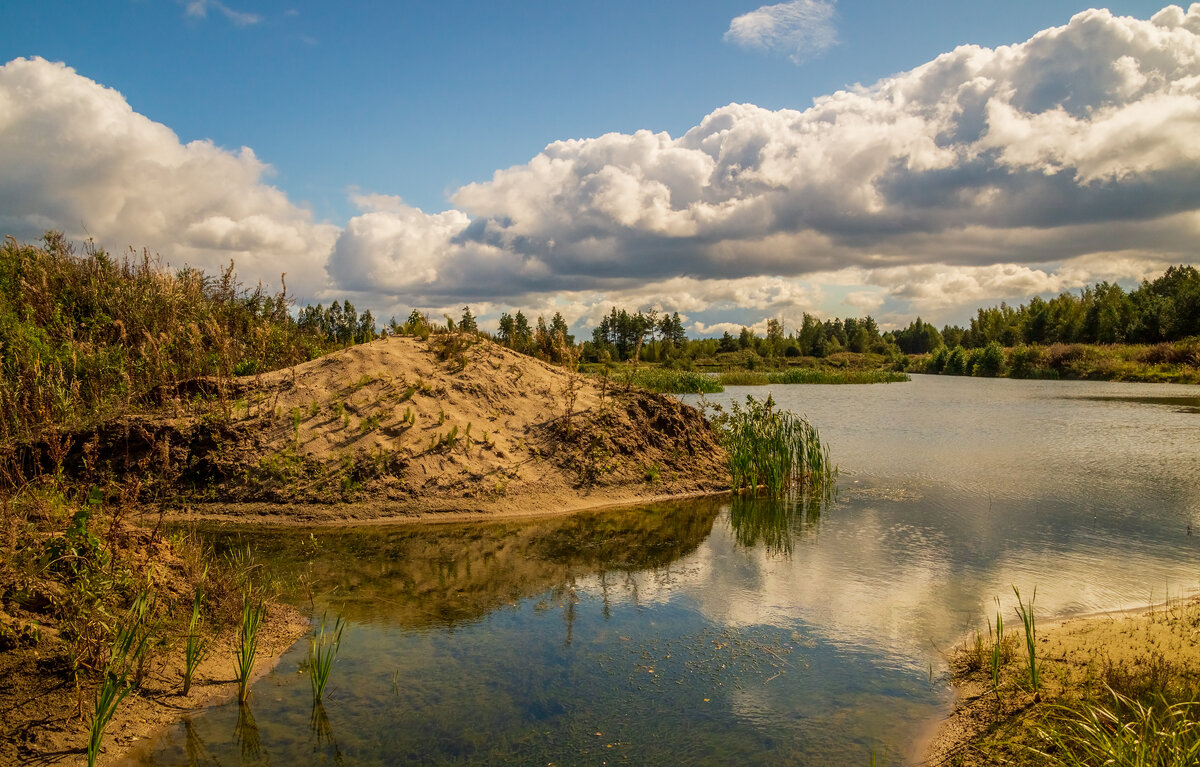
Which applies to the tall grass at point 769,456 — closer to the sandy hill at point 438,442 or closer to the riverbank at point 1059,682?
the sandy hill at point 438,442

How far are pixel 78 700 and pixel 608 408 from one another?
10542mm

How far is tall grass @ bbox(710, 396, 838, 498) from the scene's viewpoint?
1402 cm

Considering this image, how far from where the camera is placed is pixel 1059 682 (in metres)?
5.21

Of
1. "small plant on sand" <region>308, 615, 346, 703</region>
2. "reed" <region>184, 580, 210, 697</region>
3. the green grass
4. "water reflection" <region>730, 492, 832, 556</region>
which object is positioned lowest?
"water reflection" <region>730, 492, 832, 556</region>

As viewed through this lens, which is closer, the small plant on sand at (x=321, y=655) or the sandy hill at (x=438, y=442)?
the small plant on sand at (x=321, y=655)

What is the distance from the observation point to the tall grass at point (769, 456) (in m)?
14.0

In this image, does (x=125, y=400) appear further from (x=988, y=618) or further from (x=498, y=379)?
(x=988, y=618)

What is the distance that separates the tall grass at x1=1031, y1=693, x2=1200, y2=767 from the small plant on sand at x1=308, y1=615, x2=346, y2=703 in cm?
493

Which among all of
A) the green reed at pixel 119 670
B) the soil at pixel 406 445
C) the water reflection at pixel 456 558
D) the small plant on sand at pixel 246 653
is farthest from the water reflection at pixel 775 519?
the green reed at pixel 119 670

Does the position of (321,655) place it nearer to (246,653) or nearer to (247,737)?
(246,653)

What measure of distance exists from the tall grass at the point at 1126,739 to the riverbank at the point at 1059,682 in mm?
25

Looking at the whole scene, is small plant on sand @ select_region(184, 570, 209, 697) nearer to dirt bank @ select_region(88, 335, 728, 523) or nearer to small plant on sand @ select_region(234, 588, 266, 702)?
small plant on sand @ select_region(234, 588, 266, 702)

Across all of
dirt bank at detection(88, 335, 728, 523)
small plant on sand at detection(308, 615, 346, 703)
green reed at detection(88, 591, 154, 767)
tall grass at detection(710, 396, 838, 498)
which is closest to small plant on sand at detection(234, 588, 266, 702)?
small plant on sand at detection(308, 615, 346, 703)

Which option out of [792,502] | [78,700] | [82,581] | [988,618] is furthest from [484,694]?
[792,502]
